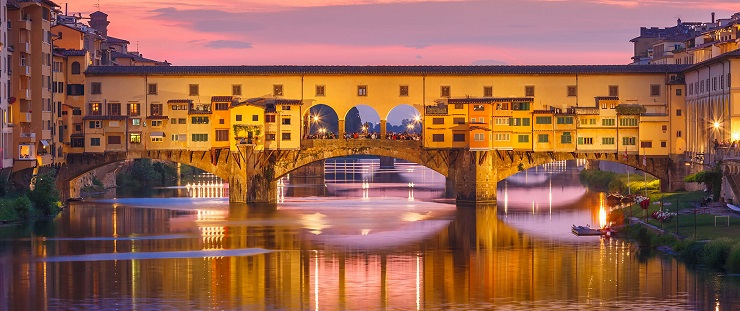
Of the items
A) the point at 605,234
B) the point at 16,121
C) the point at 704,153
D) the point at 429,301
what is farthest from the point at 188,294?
the point at 704,153

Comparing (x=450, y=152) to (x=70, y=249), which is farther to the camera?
(x=450, y=152)

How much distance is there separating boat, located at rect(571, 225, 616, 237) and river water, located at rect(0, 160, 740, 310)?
1.17 meters

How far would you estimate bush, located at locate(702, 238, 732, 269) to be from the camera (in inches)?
1870

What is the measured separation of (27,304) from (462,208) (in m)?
42.6

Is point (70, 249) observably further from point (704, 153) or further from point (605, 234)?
point (704, 153)

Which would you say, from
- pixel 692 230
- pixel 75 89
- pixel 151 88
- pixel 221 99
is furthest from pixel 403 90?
pixel 692 230

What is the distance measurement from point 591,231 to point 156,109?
33.3 metres

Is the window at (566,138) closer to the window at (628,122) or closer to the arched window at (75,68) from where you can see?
the window at (628,122)

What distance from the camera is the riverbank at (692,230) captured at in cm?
4781

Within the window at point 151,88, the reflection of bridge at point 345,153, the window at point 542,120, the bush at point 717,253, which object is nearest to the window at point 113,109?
the window at point 151,88

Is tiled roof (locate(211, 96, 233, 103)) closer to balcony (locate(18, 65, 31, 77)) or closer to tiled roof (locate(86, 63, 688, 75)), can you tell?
tiled roof (locate(86, 63, 688, 75))

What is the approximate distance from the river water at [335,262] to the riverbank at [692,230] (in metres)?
0.92

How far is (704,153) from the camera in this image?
74750 mm

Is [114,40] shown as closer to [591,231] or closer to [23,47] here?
[23,47]
